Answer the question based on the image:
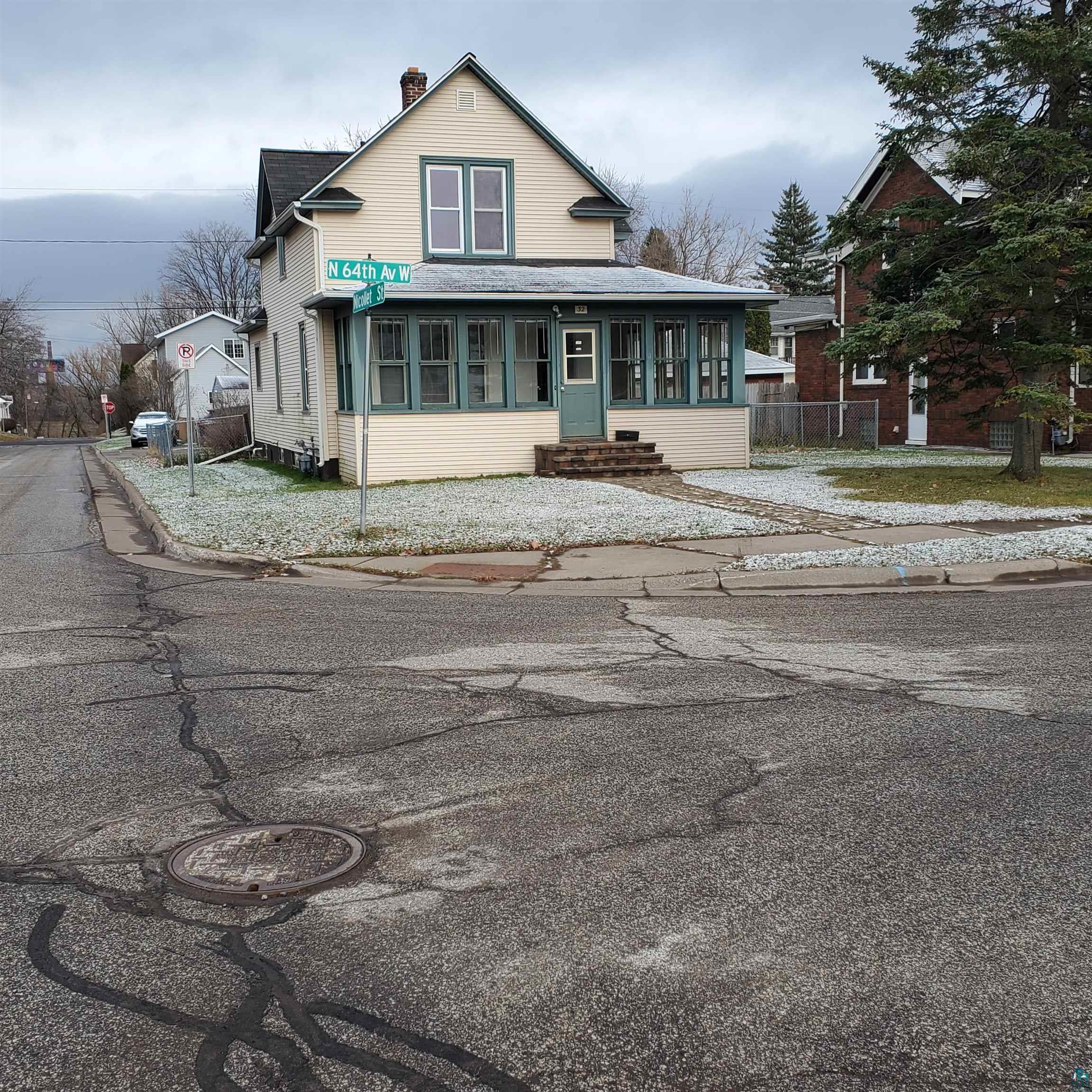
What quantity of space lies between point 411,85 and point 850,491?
14895 mm

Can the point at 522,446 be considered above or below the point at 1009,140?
below

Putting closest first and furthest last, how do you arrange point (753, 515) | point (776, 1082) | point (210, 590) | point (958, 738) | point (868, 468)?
point (776, 1082) < point (958, 738) < point (210, 590) < point (753, 515) < point (868, 468)

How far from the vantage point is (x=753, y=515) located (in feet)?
48.6

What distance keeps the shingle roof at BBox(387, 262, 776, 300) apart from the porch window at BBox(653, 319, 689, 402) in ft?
3.12

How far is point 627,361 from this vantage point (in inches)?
915

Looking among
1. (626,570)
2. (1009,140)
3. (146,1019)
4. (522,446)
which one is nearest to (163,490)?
(522,446)

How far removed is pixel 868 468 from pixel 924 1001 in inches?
776

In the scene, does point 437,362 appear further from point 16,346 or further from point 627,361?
point 16,346

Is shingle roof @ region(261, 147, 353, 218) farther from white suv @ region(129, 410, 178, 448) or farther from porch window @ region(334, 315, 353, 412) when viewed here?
white suv @ region(129, 410, 178, 448)

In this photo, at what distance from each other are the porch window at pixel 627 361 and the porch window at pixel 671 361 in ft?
1.35

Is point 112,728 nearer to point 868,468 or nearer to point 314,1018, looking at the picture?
point 314,1018

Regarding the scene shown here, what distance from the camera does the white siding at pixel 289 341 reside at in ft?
79.2

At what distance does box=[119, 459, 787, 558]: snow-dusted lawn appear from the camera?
1328cm

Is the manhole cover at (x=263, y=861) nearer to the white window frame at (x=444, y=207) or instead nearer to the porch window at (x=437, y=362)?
the porch window at (x=437, y=362)
